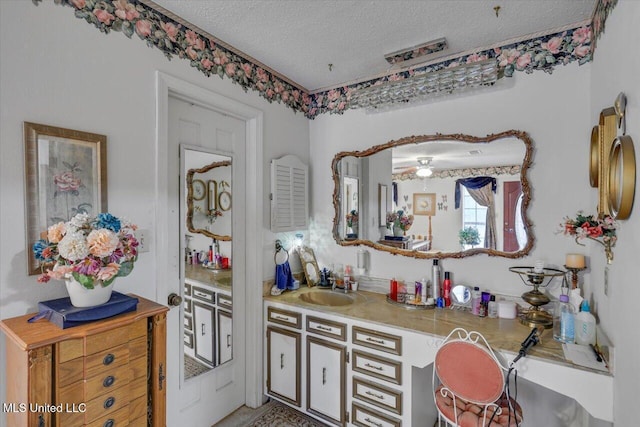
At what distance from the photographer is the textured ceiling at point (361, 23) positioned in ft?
5.41

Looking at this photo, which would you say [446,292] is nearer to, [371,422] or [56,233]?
[371,422]

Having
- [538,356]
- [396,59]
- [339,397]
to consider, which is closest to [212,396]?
[339,397]

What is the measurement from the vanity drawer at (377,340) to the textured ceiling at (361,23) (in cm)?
181

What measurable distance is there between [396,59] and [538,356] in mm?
1954

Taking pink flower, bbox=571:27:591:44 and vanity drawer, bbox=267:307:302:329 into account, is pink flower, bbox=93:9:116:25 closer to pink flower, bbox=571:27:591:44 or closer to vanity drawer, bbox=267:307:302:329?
vanity drawer, bbox=267:307:302:329

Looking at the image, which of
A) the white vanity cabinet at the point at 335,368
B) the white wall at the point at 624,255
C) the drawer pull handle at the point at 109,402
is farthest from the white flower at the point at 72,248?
the white wall at the point at 624,255

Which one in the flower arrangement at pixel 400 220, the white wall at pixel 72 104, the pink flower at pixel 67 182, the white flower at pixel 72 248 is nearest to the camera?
the white flower at pixel 72 248

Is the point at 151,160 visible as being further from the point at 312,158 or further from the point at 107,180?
the point at 312,158

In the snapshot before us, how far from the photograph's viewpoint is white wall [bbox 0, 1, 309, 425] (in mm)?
1241

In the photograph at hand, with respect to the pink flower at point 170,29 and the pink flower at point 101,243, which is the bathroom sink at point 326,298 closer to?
the pink flower at point 101,243

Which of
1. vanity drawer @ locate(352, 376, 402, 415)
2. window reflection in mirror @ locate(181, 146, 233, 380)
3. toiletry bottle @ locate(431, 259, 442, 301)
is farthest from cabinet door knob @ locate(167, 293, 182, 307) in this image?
toiletry bottle @ locate(431, 259, 442, 301)

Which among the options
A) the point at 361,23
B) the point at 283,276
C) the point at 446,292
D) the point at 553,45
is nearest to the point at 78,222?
the point at 283,276

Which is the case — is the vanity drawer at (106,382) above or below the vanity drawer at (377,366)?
above

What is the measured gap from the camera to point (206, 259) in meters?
2.12
